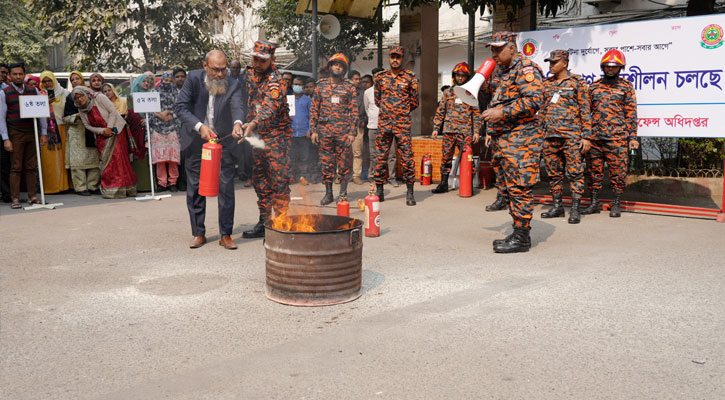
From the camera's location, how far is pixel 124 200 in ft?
33.6

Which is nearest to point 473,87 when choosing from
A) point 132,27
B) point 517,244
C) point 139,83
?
point 517,244

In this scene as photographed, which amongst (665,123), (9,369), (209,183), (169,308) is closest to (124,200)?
(209,183)

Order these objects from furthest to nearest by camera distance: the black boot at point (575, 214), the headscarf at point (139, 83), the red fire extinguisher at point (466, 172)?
the headscarf at point (139, 83) → the red fire extinguisher at point (466, 172) → the black boot at point (575, 214)

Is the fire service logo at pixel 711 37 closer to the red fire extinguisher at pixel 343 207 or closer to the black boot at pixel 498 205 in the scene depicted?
Result: the black boot at pixel 498 205

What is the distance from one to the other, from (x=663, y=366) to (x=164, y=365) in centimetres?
276

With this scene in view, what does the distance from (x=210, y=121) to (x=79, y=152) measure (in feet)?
17.0

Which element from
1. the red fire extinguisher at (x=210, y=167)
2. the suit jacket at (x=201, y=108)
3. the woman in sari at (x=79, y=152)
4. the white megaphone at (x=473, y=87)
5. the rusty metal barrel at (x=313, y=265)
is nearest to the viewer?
the rusty metal barrel at (x=313, y=265)

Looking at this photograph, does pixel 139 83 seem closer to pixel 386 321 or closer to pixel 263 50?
pixel 263 50

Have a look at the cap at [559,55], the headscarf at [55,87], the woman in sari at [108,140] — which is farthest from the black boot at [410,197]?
the headscarf at [55,87]

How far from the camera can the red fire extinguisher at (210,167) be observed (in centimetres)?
602

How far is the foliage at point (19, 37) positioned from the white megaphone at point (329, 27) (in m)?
14.1

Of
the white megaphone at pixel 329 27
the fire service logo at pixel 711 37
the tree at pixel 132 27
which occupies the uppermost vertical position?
the tree at pixel 132 27

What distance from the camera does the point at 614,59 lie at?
8.13m

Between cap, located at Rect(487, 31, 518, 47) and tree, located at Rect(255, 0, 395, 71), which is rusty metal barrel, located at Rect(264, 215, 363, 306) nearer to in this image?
cap, located at Rect(487, 31, 518, 47)
